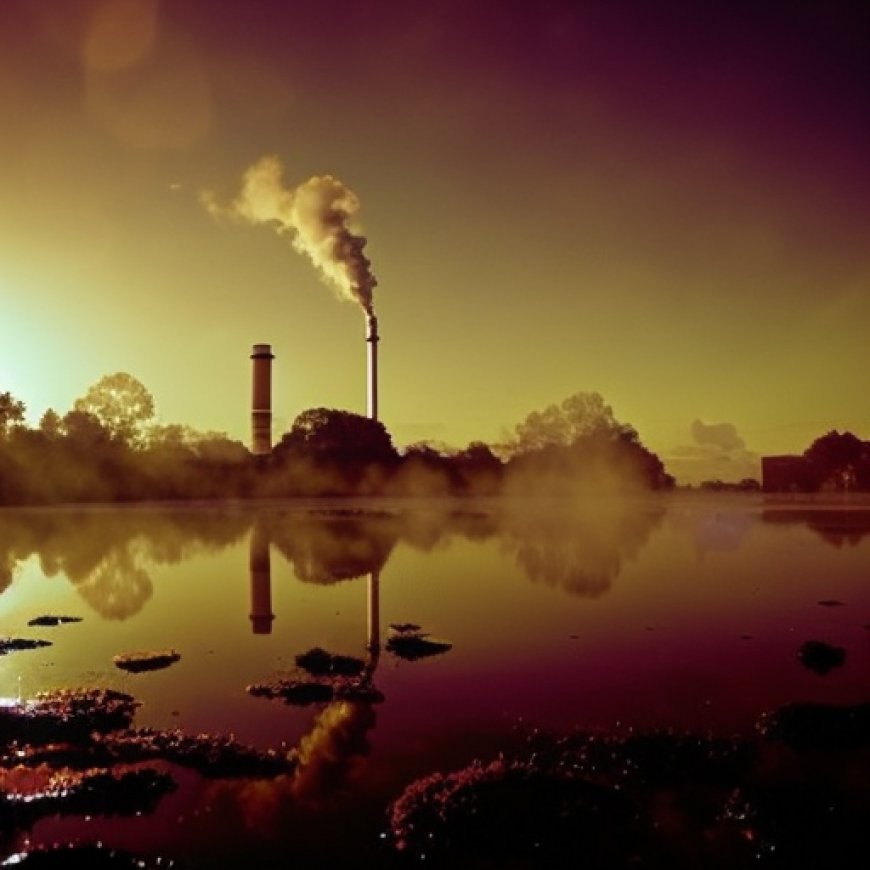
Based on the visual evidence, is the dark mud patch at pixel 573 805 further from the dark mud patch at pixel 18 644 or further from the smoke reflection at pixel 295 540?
the dark mud patch at pixel 18 644

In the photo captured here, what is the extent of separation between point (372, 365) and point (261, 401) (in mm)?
19569

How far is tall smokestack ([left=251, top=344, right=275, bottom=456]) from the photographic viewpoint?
13375 cm

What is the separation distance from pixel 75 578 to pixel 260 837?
3839 centimetres

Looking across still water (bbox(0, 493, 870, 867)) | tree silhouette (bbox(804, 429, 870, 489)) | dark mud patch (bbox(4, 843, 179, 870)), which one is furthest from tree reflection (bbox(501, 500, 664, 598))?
tree silhouette (bbox(804, 429, 870, 489))

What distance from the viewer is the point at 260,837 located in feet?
51.8

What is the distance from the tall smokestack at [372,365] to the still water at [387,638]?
57549 mm

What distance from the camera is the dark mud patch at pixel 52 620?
118 feet

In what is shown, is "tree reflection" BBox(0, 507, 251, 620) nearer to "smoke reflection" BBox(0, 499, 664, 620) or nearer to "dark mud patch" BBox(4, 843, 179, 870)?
"smoke reflection" BBox(0, 499, 664, 620)

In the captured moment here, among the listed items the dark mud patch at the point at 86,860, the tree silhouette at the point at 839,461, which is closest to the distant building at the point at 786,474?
the tree silhouette at the point at 839,461

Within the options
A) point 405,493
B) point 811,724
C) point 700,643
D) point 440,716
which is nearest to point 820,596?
point 700,643

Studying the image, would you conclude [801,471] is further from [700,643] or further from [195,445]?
[700,643]

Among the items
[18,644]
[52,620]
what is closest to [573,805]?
[18,644]

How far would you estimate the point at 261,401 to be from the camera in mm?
135375

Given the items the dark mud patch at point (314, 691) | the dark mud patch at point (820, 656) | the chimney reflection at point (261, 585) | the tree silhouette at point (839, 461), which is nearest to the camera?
the dark mud patch at point (314, 691)
